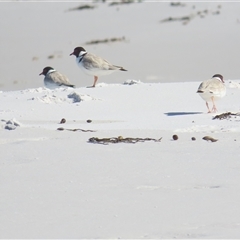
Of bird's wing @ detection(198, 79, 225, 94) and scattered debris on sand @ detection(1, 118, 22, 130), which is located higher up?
bird's wing @ detection(198, 79, 225, 94)

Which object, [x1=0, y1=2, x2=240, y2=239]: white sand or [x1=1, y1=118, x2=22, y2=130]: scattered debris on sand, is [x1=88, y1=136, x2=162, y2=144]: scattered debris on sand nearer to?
[x1=0, y1=2, x2=240, y2=239]: white sand

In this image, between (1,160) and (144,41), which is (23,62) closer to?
(144,41)

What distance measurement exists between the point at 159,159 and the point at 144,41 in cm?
1294

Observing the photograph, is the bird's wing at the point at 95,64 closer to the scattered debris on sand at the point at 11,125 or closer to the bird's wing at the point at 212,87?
the bird's wing at the point at 212,87

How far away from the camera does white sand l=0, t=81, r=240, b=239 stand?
459 centimetres

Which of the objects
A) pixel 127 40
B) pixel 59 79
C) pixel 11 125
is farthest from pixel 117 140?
pixel 127 40

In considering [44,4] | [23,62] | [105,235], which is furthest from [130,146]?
[44,4]

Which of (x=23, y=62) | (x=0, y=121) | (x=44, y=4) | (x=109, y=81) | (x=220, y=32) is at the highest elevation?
(x=44, y=4)

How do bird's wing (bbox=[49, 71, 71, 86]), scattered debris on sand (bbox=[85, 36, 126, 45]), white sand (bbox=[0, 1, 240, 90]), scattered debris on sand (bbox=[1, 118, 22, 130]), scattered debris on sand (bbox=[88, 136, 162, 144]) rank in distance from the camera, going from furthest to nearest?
scattered debris on sand (bbox=[85, 36, 126, 45]), white sand (bbox=[0, 1, 240, 90]), bird's wing (bbox=[49, 71, 71, 86]), scattered debris on sand (bbox=[1, 118, 22, 130]), scattered debris on sand (bbox=[88, 136, 162, 144])

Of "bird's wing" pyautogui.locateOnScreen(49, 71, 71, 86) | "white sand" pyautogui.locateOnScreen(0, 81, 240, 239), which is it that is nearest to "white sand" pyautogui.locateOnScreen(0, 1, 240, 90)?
"bird's wing" pyautogui.locateOnScreen(49, 71, 71, 86)

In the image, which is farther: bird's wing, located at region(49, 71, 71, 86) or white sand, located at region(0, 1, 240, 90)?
white sand, located at region(0, 1, 240, 90)

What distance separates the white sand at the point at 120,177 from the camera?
4.59 m

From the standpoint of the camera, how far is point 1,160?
20.6 feet

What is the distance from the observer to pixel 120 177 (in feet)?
18.5
